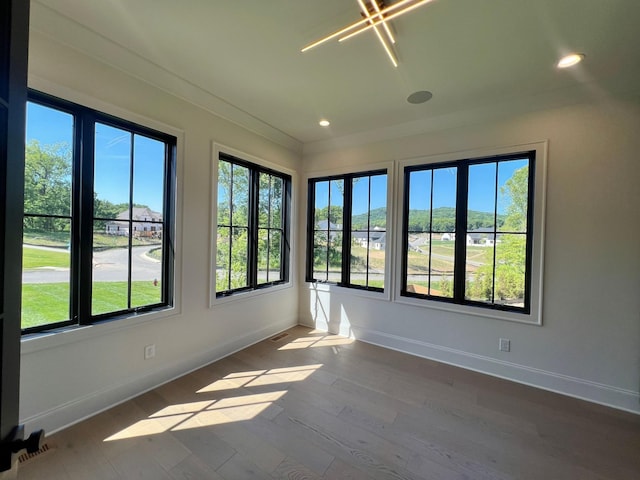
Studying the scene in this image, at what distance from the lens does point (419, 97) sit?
2.70 m

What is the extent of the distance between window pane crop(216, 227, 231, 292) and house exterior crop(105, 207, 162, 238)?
641mm

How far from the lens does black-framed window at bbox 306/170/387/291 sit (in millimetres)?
3598

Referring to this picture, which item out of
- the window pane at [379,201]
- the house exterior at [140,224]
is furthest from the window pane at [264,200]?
the window pane at [379,201]

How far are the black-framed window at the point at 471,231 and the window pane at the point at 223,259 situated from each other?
6.89ft

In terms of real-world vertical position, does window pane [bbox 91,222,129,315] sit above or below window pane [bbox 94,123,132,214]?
below

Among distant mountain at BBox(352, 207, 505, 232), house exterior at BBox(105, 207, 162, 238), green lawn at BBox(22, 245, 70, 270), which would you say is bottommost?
green lawn at BBox(22, 245, 70, 270)

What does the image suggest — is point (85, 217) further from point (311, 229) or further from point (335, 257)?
point (335, 257)

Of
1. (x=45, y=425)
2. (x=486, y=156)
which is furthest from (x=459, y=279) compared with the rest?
(x=45, y=425)

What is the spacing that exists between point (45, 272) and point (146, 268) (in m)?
0.65

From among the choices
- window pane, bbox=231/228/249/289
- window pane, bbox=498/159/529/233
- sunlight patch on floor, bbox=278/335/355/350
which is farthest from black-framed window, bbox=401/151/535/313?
window pane, bbox=231/228/249/289

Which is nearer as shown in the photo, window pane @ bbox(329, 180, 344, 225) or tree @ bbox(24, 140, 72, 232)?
tree @ bbox(24, 140, 72, 232)

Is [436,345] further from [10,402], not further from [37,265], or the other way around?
[37,265]

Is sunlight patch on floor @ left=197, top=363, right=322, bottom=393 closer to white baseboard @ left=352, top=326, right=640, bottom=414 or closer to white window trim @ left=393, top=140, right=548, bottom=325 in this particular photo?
white baseboard @ left=352, top=326, right=640, bottom=414

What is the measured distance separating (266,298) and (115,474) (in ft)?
7.20
